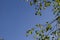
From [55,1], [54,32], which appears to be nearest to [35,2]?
[55,1]

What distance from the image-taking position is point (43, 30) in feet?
24.9

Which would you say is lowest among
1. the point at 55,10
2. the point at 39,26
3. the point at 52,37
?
the point at 52,37

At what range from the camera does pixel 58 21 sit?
24.6ft

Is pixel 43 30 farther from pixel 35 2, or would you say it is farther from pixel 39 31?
pixel 35 2

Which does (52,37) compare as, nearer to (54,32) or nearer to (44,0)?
(54,32)

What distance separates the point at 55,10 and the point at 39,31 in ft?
3.14

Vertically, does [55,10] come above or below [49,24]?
above

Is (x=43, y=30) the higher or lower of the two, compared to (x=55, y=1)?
lower

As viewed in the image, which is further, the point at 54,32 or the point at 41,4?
the point at 41,4

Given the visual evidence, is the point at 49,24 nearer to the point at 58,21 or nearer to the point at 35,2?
the point at 58,21

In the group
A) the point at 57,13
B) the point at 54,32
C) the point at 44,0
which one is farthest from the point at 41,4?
the point at 54,32

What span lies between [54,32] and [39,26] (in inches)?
25.8

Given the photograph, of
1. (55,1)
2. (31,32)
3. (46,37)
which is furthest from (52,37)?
(55,1)

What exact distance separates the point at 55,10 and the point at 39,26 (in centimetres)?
82
